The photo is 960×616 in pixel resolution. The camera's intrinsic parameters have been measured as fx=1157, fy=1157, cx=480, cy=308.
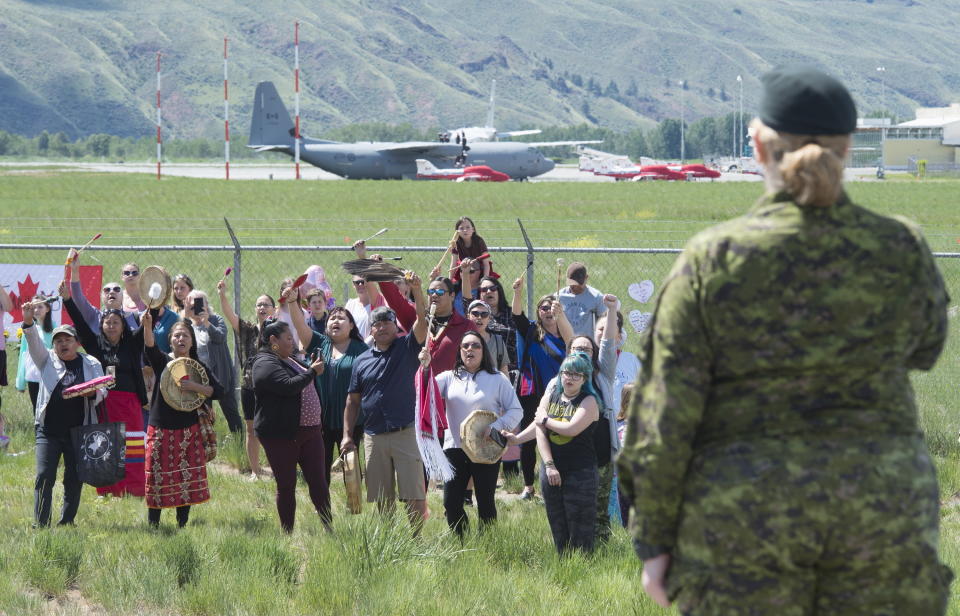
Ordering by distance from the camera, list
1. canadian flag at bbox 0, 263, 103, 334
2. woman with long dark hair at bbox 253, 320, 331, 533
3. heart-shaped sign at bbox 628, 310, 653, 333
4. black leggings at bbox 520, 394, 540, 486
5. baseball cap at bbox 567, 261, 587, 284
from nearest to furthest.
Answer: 1. woman with long dark hair at bbox 253, 320, 331, 533
2. black leggings at bbox 520, 394, 540, 486
3. baseball cap at bbox 567, 261, 587, 284
4. heart-shaped sign at bbox 628, 310, 653, 333
5. canadian flag at bbox 0, 263, 103, 334

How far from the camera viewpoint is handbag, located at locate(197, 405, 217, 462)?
7914mm

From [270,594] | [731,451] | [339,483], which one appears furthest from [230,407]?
[731,451]

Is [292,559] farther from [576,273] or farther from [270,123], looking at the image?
[270,123]

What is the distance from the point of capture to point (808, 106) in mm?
2557

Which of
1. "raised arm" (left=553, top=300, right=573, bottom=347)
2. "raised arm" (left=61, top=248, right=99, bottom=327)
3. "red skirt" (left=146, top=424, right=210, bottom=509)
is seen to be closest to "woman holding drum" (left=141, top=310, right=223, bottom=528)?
"red skirt" (left=146, top=424, right=210, bottom=509)

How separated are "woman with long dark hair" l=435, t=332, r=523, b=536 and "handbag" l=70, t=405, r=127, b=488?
2316 millimetres

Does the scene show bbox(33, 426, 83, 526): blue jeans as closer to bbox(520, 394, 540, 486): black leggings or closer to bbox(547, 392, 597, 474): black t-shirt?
bbox(520, 394, 540, 486): black leggings

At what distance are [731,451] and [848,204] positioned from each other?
23.7 inches

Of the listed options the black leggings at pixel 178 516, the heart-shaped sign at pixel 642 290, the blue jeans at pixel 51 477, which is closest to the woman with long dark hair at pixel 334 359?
the black leggings at pixel 178 516

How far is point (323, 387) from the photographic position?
342 inches

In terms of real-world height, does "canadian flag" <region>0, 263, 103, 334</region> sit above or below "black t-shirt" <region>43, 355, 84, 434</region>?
above

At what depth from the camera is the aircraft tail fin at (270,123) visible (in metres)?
72.3

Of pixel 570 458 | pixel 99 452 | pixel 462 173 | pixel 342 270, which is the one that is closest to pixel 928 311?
pixel 570 458

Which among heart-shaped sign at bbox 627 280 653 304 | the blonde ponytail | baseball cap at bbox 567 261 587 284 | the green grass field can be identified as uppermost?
the blonde ponytail
